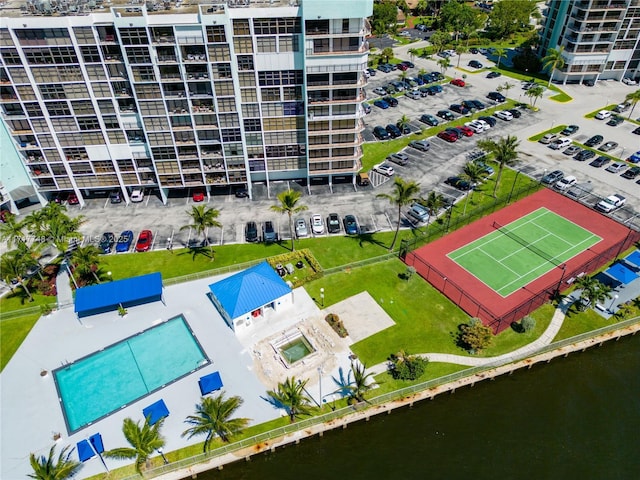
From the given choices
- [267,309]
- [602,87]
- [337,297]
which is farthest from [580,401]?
[602,87]

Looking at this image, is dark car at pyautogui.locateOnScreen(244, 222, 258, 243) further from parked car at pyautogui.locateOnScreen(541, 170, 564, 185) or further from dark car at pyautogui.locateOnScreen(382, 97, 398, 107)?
dark car at pyautogui.locateOnScreen(382, 97, 398, 107)

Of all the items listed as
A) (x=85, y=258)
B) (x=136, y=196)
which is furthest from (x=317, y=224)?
(x=85, y=258)

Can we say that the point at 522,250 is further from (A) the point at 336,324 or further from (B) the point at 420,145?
(B) the point at 420,145

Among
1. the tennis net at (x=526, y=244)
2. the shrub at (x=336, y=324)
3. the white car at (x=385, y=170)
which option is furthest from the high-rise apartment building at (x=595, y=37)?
the shrub at (x=336, y=324)

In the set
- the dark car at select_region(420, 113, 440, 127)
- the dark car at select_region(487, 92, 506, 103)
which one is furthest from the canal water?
→ the dark car at select_region(487, 92, 506, 103)

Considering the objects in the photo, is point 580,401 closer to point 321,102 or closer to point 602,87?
point 321,102

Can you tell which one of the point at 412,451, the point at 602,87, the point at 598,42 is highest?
the point at 598,42
